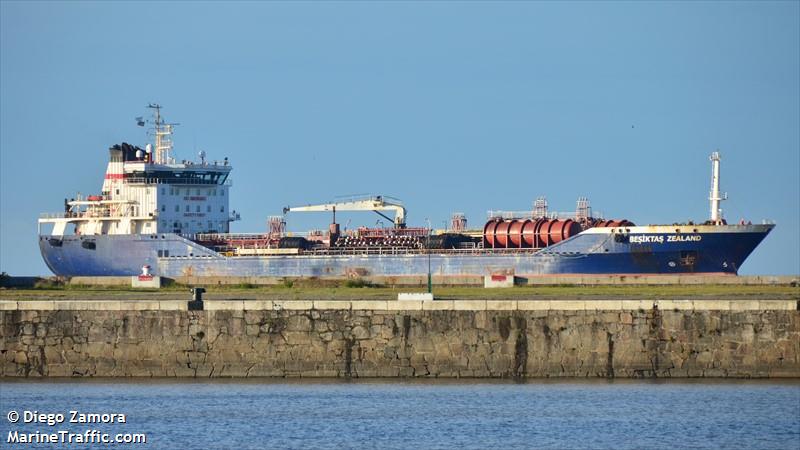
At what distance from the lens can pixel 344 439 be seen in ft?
121

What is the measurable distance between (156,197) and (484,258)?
20.9 m

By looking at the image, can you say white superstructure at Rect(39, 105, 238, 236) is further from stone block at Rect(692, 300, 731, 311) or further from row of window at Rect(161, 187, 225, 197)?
stone block at Rect(692, 300, 731, 311)

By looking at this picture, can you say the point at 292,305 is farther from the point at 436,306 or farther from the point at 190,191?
the point at 190,191

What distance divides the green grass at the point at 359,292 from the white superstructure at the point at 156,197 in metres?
20.9

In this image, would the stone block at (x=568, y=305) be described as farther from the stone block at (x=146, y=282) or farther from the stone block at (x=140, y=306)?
the stone block at (x=146, y=282)

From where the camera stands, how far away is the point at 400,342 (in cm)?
4628

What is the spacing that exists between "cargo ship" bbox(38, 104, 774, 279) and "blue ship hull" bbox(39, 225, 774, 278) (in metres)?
0.05

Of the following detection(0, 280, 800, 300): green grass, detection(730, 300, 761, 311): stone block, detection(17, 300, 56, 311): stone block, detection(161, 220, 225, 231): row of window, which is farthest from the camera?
detection(161, 220, 225, 231): row of window

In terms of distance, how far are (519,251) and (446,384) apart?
137ft

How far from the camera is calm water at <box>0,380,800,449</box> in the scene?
3659cm

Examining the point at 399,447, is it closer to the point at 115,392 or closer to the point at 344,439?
the point at 344,439

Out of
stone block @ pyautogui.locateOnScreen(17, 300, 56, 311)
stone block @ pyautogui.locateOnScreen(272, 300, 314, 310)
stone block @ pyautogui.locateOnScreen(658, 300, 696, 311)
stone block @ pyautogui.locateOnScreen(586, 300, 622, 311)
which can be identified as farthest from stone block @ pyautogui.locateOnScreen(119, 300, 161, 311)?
stone block @ pyautogui.locateOnScreen(658, 300, 696, 311)

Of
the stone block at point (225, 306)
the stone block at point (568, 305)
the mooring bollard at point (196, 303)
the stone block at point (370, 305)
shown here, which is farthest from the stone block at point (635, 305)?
the mooring bollard at point (196, 303)

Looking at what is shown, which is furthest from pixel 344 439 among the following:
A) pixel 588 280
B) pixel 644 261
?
pixel 644 261
